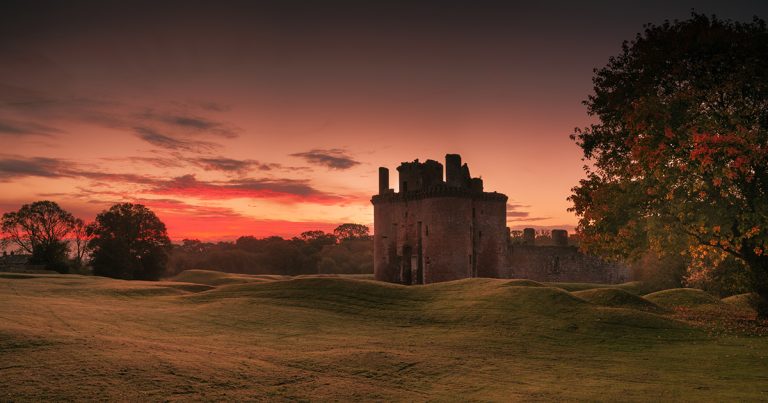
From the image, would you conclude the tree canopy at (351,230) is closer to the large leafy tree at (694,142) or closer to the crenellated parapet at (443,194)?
the crenellated parapet at (443,194)

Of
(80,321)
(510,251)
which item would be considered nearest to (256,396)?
(80,321)

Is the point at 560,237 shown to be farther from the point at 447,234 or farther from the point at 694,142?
the point at 694,142

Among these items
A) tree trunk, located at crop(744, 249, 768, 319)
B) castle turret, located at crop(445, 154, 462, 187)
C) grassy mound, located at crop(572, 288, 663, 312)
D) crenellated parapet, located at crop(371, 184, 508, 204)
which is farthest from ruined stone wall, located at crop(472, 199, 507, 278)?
tree trunk, located at crop(744, 249, 768, 319)

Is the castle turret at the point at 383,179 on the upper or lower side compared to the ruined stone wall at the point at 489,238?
upper

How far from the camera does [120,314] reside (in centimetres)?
2322

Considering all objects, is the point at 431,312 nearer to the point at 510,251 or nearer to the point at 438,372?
the point at 438,372

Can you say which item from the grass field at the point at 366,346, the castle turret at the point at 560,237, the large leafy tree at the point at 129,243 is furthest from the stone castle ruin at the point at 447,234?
the large leafy tree at the point at 129,243

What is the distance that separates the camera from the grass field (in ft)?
41.0

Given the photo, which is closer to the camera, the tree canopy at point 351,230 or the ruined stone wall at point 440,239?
the ruined stone wall at point 440,239

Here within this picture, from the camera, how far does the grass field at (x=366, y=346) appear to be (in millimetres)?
12492

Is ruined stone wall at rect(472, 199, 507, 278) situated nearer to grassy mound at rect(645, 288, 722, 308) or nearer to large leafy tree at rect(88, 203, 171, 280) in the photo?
grassy mound at rect(645, 288, 722, 308)

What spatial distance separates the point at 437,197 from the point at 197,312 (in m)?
35.0

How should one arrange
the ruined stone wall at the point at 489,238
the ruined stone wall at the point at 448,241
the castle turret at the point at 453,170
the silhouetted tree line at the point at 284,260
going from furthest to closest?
the silhouetted tree line at the point at 284,260
the ruined stone wall at the point at 489,238
the castle turret at the point at 453,170
the ruined stone wall at the point at 448,241

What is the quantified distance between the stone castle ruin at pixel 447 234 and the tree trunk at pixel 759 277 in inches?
1218
